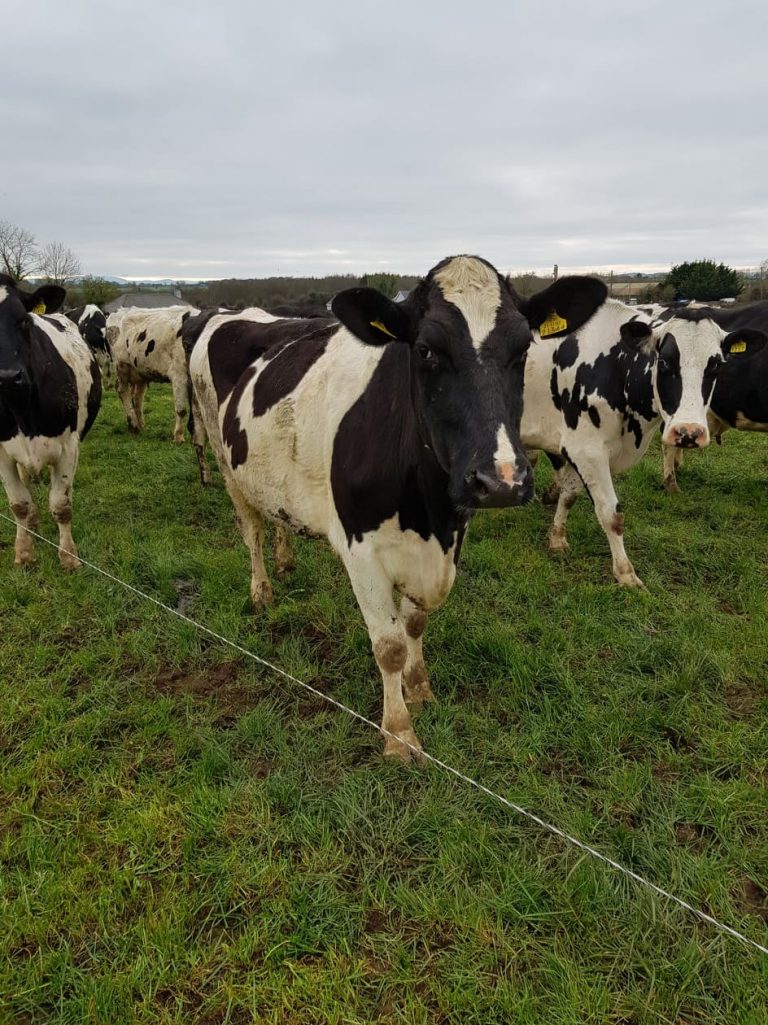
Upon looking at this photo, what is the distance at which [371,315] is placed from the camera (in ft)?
8.02

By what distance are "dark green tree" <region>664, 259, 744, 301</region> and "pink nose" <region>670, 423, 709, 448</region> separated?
25121 mm

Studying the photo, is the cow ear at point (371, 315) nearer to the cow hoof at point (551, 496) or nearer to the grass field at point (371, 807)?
the grass field at point (371, 807)

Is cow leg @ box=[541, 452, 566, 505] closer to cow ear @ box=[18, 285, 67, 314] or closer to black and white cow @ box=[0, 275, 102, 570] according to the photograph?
black and white cow @ box=[0, 275, 102, 570]

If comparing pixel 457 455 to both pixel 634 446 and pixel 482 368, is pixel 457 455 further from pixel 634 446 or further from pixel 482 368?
pixel 634 446

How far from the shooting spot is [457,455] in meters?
2.21

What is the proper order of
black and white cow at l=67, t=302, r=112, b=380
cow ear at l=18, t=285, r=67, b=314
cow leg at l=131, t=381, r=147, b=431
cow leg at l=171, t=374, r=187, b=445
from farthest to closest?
black and white cow at l=67, t=302, r=112, b=380 < cow leg at l=131, t=381, r=147, b=431 < cow leg at l=171, t=374, r=187, b=445 < cow ear at l=18, t=285, r=67, b=314

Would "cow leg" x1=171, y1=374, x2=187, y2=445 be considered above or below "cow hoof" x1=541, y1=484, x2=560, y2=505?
above

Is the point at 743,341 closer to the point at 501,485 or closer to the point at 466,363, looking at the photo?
the point at 466,363

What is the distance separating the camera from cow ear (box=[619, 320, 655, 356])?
495cm

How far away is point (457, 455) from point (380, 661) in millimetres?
1348

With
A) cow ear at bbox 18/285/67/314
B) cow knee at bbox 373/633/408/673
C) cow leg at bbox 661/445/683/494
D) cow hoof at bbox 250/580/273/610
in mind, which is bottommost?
cow hoof at bbox 250/580/273/610

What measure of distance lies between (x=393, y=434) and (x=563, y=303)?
3.05 feet

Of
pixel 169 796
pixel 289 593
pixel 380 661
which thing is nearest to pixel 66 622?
pixel 289 593

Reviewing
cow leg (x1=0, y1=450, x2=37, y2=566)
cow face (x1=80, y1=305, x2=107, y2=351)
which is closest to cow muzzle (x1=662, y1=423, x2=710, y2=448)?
cow leg (x1=0, y1=450, x2=37, y2=566)
